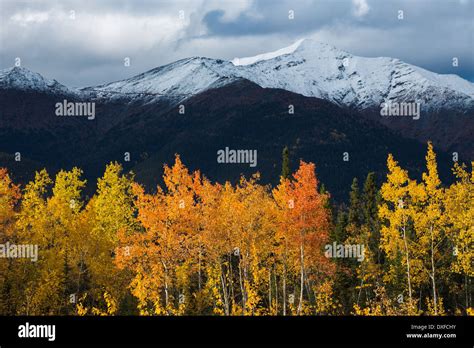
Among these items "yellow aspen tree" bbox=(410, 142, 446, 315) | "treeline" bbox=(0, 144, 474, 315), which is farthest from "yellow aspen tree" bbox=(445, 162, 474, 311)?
"yellow aspen tree" bbox=(410, 142, 446, 315)

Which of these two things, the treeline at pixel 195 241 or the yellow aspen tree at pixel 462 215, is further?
the yellow aspen tree at pixel 462 215

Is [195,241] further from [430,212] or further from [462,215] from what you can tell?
[462,215]

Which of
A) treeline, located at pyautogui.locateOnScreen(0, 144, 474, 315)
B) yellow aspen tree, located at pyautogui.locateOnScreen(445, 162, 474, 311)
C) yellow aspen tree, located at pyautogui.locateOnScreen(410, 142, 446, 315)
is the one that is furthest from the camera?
yellow aspen tree, located at pyautogui.locateOnScreen(445, 162, 474, 311)

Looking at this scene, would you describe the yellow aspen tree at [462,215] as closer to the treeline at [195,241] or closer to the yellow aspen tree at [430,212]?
the treeline at [195,241]

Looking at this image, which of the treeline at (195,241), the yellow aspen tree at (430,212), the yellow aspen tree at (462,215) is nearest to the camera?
the treeline at (195,241)

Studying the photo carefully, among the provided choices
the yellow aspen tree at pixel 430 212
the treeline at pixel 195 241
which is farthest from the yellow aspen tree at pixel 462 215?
the yellow aspen tree at pixel 430 212

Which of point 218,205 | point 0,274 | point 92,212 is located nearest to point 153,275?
point 218,205

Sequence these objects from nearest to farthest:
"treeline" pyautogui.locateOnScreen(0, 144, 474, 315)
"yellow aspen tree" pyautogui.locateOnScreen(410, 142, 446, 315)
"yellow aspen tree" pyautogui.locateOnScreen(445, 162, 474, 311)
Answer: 1. "treeline" pyautogui.locateOnScreen(0, 144, 474, 315)
2. "yellow aspen tree" pyautogui.locateOnScreen(410, 142, 446, 315)
3. "yellow aspen tree" pyautogui.locateOnScreen(445, 162, 474, 311)

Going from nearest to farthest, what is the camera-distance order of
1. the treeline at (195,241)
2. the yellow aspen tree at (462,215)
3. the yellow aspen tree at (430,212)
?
the treeline at (195,241)
the yellow aspen tree at (430,212)
the yellow aspen tree at (462,215)

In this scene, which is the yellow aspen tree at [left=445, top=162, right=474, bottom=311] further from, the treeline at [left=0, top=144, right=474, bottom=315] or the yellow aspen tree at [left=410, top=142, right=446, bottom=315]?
the yellow aspen tree at [left=410, top=142, right=446, bottom=315]

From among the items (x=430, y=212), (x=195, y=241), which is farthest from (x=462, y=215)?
(x=195, y=241)
